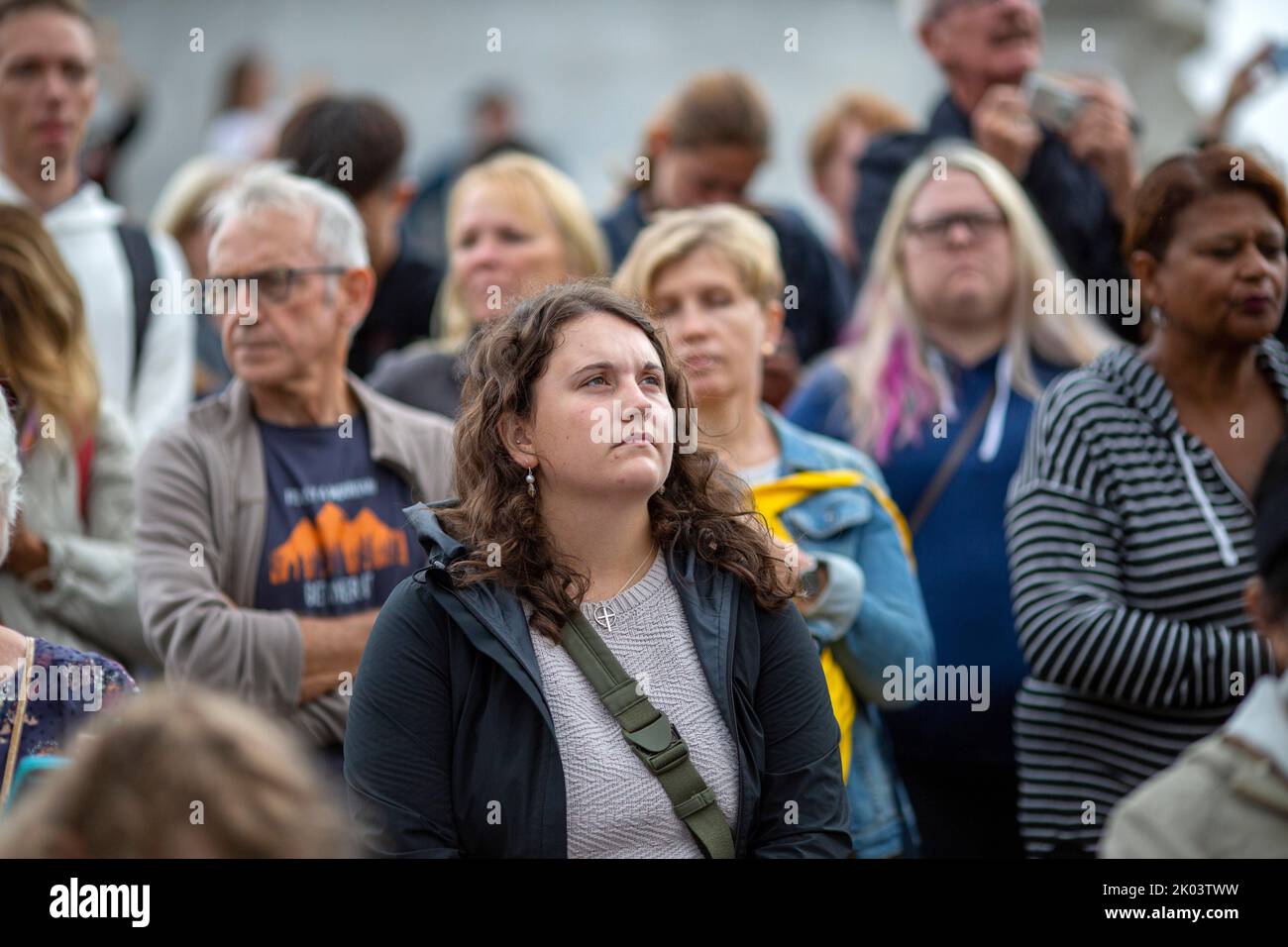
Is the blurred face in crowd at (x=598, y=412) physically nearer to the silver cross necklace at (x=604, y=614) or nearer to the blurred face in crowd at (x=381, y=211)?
the silver cross necklace at (x=604, y=614)

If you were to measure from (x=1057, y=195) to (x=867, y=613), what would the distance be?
2.19 m

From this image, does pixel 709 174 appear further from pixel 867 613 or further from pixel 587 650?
pixel 587 650

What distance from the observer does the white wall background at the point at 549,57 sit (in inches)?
462

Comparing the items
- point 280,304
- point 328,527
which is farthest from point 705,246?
point 328,527

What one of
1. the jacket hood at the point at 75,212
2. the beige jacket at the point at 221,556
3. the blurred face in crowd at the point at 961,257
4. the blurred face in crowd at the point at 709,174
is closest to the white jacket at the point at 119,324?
the jacket hood at the point at 75,212

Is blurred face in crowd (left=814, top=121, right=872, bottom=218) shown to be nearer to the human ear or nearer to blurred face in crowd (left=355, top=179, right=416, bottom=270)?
blurred face in crowd (left=355, top=179, right=416, bottom=270)

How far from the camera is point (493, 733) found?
2.66 meters

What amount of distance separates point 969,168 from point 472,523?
2319 millimetres

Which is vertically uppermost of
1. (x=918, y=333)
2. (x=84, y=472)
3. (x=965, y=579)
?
(x=918, y=333)

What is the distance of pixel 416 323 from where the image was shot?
213 inches

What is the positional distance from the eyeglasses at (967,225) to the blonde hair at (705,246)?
638 mm

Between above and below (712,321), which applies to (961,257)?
above
